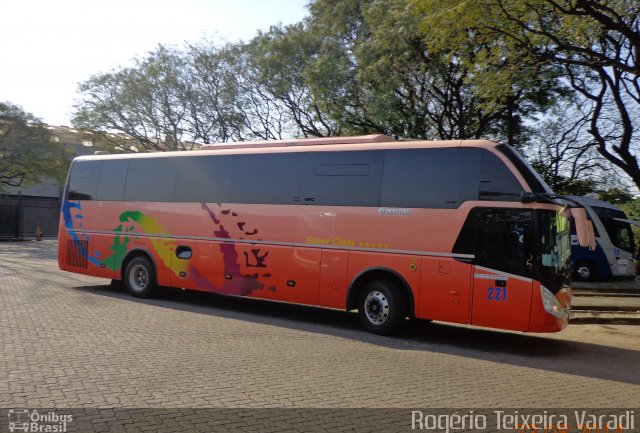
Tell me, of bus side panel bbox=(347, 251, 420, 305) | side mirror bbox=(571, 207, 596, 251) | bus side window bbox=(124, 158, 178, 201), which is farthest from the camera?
bus side window bbox=(124, 158, 178, 201)

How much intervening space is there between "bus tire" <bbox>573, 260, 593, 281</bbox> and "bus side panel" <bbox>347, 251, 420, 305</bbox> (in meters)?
15.9

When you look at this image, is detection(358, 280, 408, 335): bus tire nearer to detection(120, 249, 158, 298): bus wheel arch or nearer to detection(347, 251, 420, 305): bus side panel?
detection(347, 251, 420, 305): bus side panel

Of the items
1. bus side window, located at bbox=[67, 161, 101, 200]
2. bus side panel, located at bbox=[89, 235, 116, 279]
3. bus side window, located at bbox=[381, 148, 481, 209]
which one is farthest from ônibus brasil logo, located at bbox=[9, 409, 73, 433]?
bus side window, located at bbox=[67, 161, 101, 200]

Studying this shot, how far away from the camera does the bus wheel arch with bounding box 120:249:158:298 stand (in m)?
13.0

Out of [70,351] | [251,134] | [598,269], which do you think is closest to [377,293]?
[70,351]

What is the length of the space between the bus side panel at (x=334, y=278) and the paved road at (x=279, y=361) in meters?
0.52

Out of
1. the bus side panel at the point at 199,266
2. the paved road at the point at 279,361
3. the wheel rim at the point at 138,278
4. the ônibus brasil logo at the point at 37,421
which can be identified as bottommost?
the ônibus brasil logo at the point at 37,421

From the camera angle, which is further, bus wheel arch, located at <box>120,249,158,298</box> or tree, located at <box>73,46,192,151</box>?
tree, located at <box>73,46,192,151</box>

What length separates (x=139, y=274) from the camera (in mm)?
13336

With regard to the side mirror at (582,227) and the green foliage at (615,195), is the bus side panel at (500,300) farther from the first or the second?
the green foliage at (615,195)

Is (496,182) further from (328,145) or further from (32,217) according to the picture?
(32,217)

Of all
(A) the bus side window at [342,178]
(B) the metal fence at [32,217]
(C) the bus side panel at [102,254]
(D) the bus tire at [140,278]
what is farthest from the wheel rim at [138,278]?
(B) the metal fence at [32,217]

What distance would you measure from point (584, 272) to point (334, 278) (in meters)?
16.2

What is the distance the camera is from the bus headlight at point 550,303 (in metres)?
8.30
